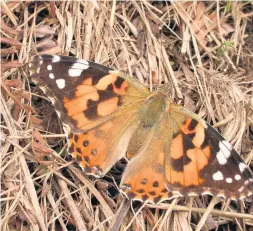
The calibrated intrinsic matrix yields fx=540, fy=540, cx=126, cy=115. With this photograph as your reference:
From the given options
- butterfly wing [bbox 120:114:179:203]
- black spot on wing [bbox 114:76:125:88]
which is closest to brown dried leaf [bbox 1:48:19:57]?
black spot on wing [bbox 114:76:125:88]

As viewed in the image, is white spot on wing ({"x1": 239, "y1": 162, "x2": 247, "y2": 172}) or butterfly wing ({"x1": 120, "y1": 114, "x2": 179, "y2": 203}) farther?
butterfly wing ({"x1": 120, "y1": 114, "x2": 179, "y2": 203})

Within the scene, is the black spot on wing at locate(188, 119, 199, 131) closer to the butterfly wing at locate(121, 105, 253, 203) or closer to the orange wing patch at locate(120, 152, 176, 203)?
the butterfly wing at locate(121, 105, 253, 203)

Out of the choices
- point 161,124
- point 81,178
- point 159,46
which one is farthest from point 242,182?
point 159,46

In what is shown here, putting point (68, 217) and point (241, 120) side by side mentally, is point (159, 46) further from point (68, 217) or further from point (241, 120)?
point (68, 217)

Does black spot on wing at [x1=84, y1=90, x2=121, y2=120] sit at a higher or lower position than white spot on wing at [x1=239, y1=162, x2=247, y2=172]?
higher

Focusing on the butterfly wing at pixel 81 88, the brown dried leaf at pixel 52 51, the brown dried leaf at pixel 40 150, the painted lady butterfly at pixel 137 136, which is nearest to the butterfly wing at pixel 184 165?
the painted lady butterfly at pixel 137 136

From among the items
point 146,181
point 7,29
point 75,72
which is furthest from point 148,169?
point 7,29

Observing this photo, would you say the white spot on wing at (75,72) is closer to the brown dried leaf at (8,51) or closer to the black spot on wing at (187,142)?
the brown dried leaf at (8,51)
